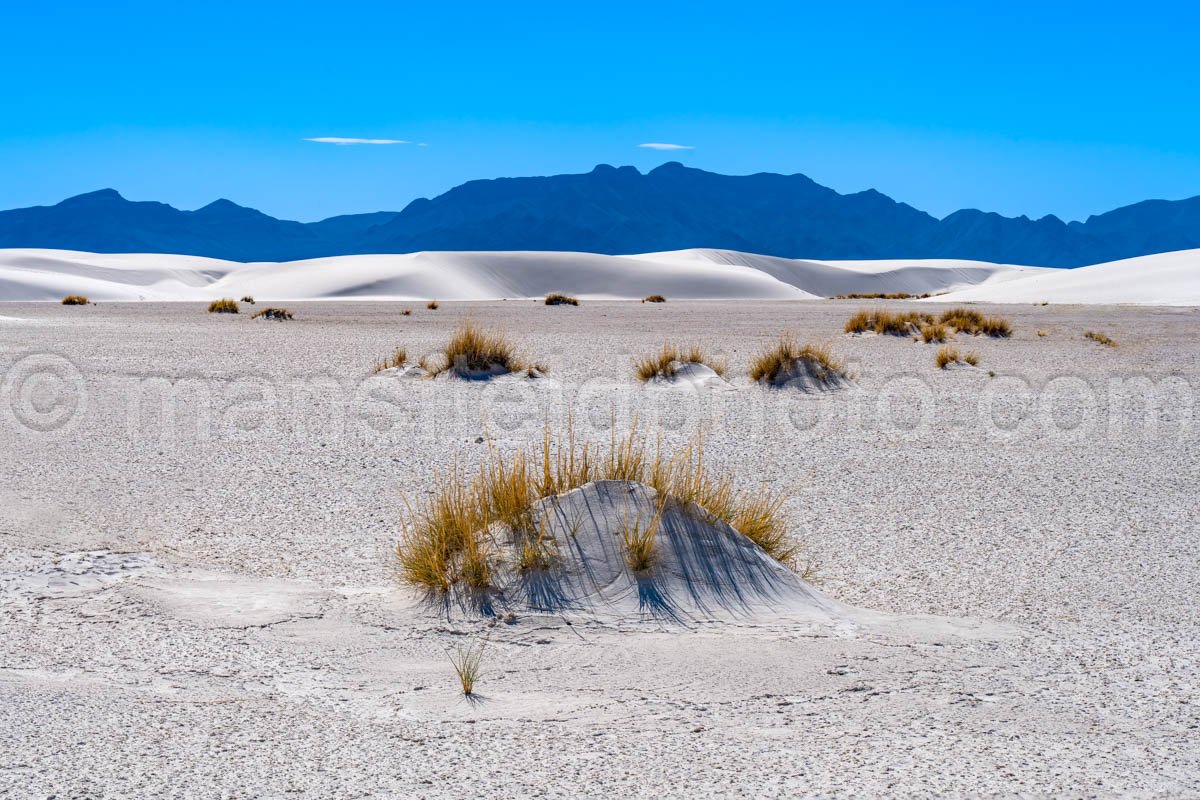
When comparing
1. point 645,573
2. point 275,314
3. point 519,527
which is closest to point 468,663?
point 645,573

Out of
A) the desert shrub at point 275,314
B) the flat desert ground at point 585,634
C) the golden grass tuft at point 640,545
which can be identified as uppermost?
the desert shrub at point 275,314

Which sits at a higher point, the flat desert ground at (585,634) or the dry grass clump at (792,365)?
the dry grass clump at (792,365)

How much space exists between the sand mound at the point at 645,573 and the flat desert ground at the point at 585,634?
0.41 ft

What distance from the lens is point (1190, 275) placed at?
66.8 meters

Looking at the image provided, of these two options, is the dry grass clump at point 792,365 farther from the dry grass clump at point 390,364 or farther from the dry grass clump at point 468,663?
the dry grass clump at point 468,663

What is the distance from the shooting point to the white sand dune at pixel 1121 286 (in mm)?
59006

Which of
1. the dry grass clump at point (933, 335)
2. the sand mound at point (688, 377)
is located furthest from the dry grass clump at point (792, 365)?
the dry grass clump at point (933, 335)

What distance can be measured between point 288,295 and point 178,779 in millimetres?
98574

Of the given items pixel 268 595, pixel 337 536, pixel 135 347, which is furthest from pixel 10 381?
pixel 268 595

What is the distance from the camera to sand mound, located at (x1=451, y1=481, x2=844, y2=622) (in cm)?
472

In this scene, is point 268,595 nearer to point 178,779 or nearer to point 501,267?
point 178,779

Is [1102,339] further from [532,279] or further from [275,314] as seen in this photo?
[532,279]

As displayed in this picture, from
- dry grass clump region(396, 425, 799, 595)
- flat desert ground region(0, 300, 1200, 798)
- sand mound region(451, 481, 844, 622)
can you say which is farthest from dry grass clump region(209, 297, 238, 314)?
sand mound region(451, 481, 844, 622)

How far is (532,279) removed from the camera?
4441 inches
